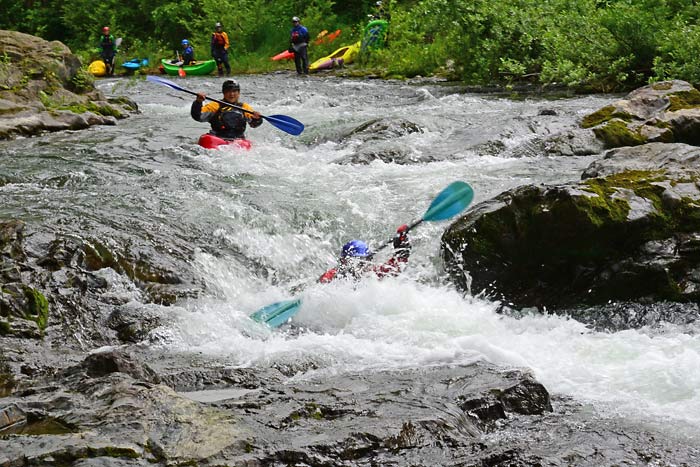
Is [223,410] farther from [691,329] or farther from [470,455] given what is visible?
[691,329]

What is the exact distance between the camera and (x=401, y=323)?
4.98 meters

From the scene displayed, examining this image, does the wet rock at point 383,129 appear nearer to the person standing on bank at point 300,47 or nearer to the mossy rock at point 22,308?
the mossy rock at point 22,308

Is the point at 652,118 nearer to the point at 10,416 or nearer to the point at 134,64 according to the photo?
the point at 10,416

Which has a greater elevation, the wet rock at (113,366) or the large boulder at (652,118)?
the large boulder at (652,118)

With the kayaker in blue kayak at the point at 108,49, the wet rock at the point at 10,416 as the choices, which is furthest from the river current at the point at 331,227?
the kayaker in blue kayak at the point at 108,49

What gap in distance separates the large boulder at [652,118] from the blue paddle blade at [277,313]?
4.55m

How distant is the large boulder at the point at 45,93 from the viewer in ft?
34.7

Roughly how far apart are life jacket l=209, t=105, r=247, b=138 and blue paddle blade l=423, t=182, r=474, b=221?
4149mm

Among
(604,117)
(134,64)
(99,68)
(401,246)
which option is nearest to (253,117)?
(604,117)

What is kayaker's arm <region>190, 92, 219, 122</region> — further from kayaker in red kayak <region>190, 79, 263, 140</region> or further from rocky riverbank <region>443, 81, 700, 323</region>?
rocky riverbank <region>443, 81, 700, 323</region>

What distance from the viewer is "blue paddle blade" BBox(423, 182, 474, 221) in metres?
5.92

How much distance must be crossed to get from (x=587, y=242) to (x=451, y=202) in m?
1.08

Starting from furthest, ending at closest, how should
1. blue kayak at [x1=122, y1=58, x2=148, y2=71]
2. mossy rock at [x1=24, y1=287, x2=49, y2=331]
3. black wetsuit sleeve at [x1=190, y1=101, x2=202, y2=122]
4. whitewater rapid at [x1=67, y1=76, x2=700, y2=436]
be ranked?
blue kayak at [x1=122, y1=58, x2=148, y2=71] → black wetsuit sleeve at [x1=190, y1=101, x2=202, y2=122] → mossy rock at [x1=24, y1=287, x2=49, y2=331] → whitewater rapid at [x1=67, y1=76, x2=700, y2=436]

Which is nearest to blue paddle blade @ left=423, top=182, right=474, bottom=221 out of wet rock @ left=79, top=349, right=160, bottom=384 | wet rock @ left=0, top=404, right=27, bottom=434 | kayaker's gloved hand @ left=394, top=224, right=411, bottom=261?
kayaker's gloved hand @ left=394, top=224, right=411, bottom=261
